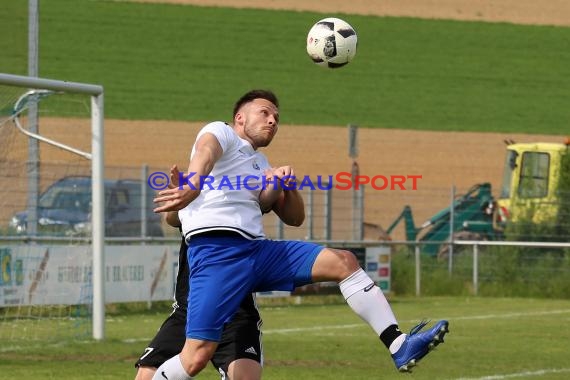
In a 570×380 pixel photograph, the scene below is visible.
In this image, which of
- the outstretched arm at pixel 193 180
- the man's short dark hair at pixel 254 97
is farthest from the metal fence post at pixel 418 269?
the outstretched arm at pixel 193 180

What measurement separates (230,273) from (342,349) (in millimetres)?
6185

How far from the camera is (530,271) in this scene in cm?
2462

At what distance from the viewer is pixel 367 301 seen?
24.2 feet

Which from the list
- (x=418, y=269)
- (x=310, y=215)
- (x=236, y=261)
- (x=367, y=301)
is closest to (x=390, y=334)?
(x=367, y=301)

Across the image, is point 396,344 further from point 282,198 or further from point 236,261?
point 282,198

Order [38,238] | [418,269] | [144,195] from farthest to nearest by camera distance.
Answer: [418,269], [144,195], [38,238]

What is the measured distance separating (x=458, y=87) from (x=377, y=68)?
2.85 m

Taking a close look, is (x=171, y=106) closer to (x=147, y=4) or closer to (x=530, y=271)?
(x=147, y=4)

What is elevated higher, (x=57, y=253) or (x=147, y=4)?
(x=147, y=4)

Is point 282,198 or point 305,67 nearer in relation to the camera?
point 282,198

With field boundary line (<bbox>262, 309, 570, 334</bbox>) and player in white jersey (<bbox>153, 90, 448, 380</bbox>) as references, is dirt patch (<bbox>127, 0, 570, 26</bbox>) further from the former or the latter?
player in white jersey (<bbox>153, 90, 448, 380</bbox>)

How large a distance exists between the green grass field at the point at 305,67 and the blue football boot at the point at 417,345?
34004 millimetres

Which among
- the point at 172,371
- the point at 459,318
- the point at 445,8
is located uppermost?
the point at 445,8

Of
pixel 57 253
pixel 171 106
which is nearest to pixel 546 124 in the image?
pixel 171 106
